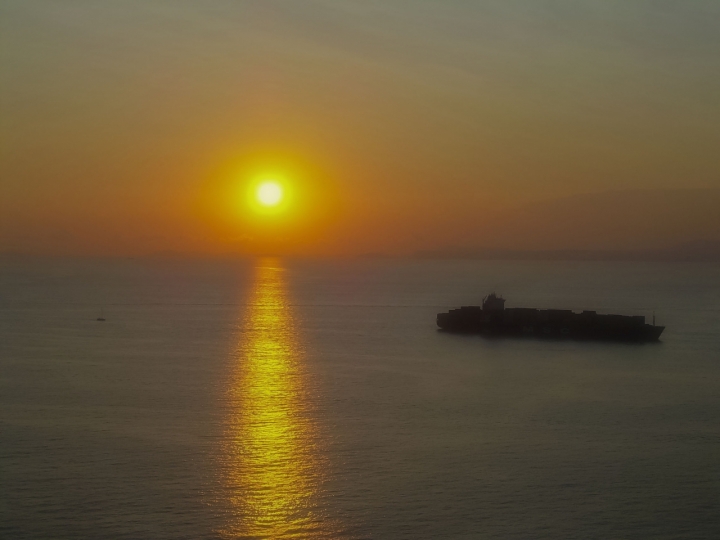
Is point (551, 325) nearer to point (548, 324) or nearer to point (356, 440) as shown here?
point (548, 324)

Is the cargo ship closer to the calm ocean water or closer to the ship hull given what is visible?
the ship hull

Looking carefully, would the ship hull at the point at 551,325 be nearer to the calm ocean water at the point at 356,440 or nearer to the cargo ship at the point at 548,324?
the cargo ship at the point at 548,324

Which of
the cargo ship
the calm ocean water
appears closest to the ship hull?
the cargo ship

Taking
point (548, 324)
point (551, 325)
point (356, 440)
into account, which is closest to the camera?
point (356, 440)

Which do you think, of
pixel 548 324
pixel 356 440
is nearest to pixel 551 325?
pixel 548 324

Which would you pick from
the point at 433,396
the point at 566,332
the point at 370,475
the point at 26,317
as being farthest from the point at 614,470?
the point at 26,317

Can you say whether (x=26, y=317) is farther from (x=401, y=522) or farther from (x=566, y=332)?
(x=401, y=522)

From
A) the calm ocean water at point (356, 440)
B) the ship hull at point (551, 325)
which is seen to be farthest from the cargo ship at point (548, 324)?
the calm ocean water at point (356, 440)
